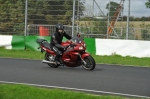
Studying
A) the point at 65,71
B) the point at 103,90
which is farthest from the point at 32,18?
the point at 103,90

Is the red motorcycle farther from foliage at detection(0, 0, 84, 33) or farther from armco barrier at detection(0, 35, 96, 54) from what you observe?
foliage at detection(0, 0, 84, 33)

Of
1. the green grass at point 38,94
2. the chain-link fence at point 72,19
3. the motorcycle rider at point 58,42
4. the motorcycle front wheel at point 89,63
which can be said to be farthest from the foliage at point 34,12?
the green grass at point 38,94

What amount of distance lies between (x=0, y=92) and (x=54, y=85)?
165 centimetres

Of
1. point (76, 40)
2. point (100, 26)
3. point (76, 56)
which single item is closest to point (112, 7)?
point (100, 26)

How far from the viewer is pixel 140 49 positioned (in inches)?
764

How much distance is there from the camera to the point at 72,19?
21.8 m

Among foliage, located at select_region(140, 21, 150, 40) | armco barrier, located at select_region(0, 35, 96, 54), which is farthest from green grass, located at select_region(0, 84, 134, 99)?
armco barrier, located at select_region(0, 35, 96, 54)

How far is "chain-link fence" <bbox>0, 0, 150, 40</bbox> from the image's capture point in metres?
20.9

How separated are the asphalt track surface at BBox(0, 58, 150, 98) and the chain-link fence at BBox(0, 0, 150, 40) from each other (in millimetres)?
6201

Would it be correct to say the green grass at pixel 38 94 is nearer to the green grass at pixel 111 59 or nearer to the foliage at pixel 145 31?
the green grass at pixel 111 59

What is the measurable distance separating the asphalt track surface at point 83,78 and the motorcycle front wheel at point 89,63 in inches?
5.6

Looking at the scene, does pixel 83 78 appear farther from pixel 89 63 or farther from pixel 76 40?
pixel 76 40

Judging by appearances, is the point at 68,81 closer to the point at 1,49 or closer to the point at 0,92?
the point at 0,92

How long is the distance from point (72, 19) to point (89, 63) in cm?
842
